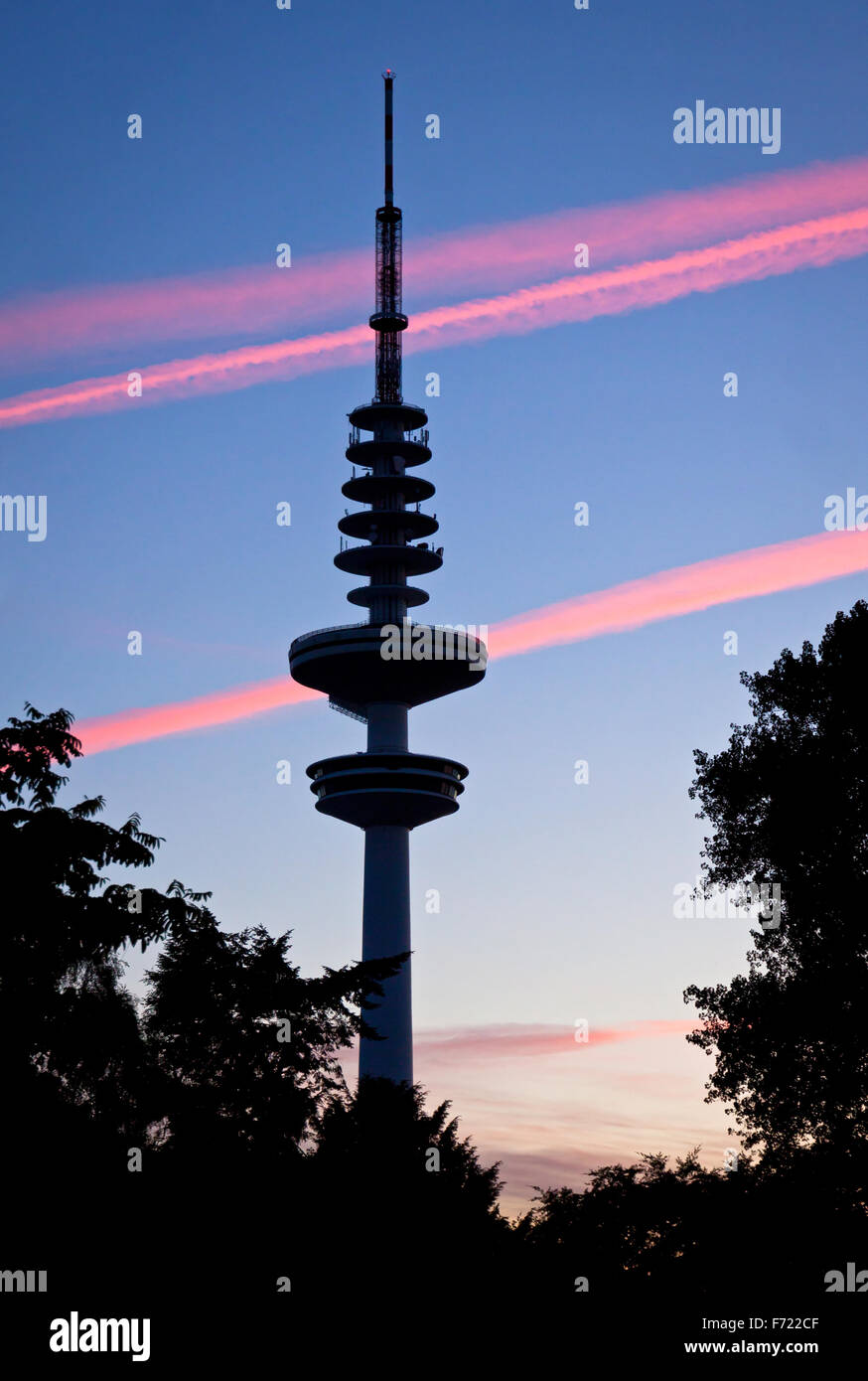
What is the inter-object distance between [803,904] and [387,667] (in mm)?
95925

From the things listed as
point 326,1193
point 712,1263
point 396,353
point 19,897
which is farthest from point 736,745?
point 396,353

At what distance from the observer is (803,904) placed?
45750mm

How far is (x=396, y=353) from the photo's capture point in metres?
153

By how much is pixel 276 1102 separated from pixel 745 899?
1419 centimetres

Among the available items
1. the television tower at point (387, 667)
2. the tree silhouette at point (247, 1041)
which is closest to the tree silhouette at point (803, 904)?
the tree silhouette at point (247, 1041)

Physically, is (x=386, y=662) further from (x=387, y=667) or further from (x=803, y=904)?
(x=803, y=904)

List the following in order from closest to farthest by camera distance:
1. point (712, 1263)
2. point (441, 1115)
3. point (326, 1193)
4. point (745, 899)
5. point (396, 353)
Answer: point (326, 1193) → point (712, 1263) → point (745, 899) → point (441, 1115) → point (396, 353)

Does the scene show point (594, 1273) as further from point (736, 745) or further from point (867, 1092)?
point (736, 745)

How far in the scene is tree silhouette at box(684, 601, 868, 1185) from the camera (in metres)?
43.5

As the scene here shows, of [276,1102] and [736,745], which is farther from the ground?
[736,745]

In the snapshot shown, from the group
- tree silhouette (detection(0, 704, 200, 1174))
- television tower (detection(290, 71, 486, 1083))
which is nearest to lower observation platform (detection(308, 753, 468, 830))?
television tower (detection(290, 71, 486, 1083))

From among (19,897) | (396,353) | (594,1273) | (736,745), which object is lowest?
(594,1273)

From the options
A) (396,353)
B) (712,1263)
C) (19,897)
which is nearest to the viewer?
(19,897)
